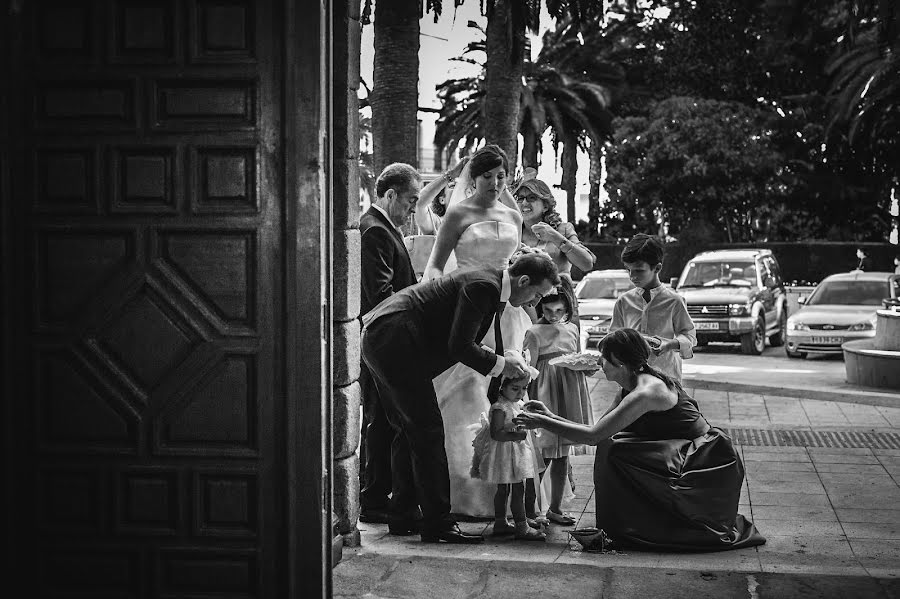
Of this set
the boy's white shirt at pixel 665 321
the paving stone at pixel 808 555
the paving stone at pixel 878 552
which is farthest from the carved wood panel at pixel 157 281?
the boy's white shirt at pixel 665 321

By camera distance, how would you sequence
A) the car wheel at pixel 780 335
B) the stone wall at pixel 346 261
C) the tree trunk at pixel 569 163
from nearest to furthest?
the stone wall at pixel 346 261 < the car wheel at pixel 780 335 < the tree trunk at pixel 569 163

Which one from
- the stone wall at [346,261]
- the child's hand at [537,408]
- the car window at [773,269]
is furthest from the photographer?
the car window at [773,269]

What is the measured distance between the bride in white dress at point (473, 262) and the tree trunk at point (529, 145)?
3541 cm

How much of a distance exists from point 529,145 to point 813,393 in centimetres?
3104

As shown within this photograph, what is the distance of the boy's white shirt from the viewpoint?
836 cm

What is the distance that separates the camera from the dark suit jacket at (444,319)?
6645 mm

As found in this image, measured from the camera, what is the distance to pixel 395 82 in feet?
46.1

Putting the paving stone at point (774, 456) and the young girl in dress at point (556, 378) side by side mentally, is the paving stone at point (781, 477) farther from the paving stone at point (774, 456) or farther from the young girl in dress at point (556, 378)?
the young girl in dress at point (556, 378)

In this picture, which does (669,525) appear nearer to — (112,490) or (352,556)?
(352,556)

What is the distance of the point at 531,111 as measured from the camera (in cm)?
4234

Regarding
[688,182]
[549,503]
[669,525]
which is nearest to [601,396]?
[549,503]

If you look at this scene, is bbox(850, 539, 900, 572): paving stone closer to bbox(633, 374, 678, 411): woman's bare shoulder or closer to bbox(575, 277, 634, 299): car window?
bbox(633, 374, 678, 411): woman's bare shoulder

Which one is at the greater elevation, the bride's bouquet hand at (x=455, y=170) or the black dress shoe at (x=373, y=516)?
the bride's bouquet hand at (x=455, y=170)

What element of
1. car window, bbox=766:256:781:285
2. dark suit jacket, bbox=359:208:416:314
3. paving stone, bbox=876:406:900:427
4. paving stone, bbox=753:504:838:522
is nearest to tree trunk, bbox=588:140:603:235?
car window, bbox=766:256:781:285
